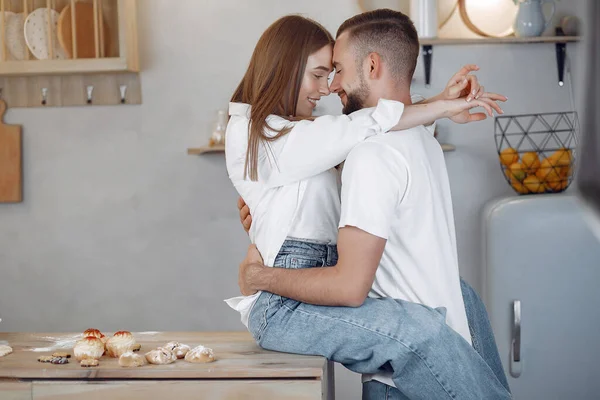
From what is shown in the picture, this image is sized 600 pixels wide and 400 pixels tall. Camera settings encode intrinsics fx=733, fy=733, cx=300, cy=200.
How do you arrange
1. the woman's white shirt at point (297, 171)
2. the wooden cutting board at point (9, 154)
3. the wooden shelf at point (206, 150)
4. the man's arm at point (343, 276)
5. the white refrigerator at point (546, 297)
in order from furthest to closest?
1. the wooden cutting board at point (9, 154)
2. the wooden shelf at point (206, 150)
3. the white refrigerator at point (546, 297)
4. the woman's white shirt at point (297, 171)
5. the man's arm at point (343, 276)

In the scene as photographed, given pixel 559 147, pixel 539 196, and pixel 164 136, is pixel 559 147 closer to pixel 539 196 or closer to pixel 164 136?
pixel 539 196

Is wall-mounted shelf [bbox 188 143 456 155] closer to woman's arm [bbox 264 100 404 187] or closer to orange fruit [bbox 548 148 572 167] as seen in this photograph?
orange fruit [bbox 548 148 572 167]

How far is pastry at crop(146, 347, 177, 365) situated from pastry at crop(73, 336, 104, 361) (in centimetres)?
12

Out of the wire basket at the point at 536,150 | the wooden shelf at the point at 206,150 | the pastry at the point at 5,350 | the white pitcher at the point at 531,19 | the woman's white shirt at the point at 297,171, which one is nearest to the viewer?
the woman's white shirt at the point at 297,171

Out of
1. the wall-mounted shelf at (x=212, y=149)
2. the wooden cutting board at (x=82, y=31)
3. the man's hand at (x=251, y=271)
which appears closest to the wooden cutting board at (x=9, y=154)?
the wooden cutting board at (x=82, y=31)

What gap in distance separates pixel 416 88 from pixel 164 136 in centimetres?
108

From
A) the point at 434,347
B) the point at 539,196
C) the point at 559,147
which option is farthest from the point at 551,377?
the point at 434,347

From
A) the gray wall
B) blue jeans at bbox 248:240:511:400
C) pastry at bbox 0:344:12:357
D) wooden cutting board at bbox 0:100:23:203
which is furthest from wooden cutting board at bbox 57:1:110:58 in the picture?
blue jeans at bbox 248:240:511:400

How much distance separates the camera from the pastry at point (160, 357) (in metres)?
1.43

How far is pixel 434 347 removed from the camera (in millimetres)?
1348

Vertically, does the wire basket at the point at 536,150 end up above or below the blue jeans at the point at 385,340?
above

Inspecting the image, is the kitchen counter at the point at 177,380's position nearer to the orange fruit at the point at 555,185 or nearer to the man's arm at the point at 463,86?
the man's arm at the point at 463,86

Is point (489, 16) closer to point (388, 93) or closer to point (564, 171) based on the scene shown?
Answer: point (564, 171)

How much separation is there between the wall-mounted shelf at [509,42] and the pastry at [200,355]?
180 centimetres
